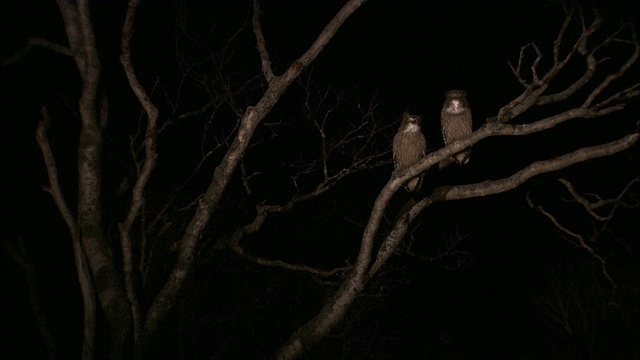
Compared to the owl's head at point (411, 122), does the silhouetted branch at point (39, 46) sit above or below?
above

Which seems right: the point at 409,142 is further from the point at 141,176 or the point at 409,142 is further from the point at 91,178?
the point at 91,178

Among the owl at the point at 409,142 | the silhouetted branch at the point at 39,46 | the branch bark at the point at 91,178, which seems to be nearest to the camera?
the branch bark at the point at 91,178

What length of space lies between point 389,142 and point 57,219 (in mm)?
5722

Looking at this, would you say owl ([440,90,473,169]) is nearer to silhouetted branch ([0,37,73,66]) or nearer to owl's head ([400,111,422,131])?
owl's head ([400,111,422,131])

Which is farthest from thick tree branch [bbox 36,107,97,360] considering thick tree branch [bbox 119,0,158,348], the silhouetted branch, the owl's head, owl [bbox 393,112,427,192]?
the owl's head

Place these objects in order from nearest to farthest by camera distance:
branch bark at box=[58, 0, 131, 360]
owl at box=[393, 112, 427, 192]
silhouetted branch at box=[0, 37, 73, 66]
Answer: branch bark at box=[58, 0, 131, 360], silhouetted branch at box=[0, 37, 73, 66], owl at box=[393, 112, 427, 192]

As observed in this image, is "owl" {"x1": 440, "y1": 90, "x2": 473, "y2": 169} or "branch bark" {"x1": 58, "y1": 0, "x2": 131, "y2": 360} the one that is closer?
"branch bark" {"x1": 58, "y1": 0, "x2": 131, "y2": 360}

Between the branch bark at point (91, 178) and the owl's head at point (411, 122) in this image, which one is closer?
the branch bark at point (91, 178)

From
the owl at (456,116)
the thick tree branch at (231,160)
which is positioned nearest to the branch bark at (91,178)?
the thick tree branch at (231,160)

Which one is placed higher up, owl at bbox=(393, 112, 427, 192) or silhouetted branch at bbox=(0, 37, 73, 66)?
silhouetted branch at bbox=(0, 37, 73, 66)

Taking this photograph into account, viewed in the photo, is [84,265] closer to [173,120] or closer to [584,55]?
[173,120]

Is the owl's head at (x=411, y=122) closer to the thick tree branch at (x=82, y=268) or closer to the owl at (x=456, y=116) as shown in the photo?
the owl at (x=456, y=116)

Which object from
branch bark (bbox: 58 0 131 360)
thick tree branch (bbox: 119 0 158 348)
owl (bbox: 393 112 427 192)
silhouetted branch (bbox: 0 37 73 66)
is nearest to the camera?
thick tree branch (bbox: 119 0 158 348)

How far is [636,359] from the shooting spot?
48.5 feet
